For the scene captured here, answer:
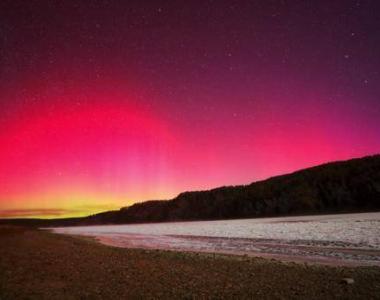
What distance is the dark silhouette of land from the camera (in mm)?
73688

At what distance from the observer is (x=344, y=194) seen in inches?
2987

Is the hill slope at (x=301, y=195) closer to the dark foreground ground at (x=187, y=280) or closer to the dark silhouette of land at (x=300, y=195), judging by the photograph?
the dark silhouette of land at (x=300, y=195)

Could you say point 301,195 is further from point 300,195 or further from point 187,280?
point 187,280

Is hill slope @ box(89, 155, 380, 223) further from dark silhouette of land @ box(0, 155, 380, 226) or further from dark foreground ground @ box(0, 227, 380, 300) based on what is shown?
dark foreground ground @ box(0, 227, 380, 300)

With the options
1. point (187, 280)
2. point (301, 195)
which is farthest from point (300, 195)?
point (187, 280)

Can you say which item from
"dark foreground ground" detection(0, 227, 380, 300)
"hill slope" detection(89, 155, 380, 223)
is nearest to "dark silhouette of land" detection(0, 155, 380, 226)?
"hill slope" detection(89, 155, 380, 223)

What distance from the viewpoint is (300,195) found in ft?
277

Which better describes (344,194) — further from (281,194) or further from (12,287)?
(12,287)

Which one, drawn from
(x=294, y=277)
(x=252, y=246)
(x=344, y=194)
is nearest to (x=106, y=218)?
(x=344, y=194)

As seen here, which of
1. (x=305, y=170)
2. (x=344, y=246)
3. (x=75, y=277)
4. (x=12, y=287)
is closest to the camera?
(x=12, y=287)

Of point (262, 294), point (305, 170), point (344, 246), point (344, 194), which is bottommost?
point (262, 294)

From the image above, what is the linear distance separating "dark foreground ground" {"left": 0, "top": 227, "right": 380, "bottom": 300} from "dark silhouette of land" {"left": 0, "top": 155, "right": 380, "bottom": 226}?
5338cm

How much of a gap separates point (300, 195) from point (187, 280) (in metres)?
75.2

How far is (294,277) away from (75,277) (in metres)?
7.44
